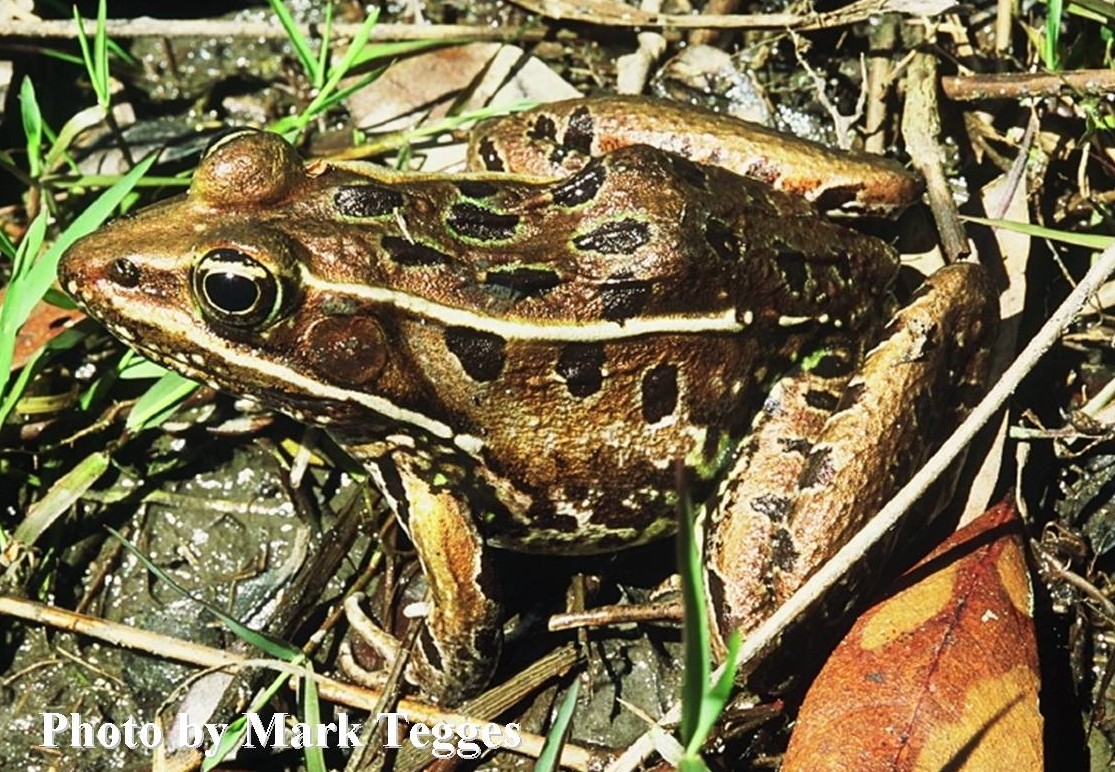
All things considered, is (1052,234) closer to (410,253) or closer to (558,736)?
(410,253)

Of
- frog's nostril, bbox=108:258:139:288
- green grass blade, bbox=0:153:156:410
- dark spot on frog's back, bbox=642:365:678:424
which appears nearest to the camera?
frog's nostril, bbox=108:258:139:288

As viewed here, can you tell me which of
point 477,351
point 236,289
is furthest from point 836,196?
point 236,289

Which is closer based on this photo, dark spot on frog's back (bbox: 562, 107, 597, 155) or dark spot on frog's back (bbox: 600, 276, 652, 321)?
dark spot on frog's back (bbox: 600, 276, 652, 321)

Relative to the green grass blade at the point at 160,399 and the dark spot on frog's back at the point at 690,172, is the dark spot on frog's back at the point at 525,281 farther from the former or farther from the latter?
the green grass blade at the point at 160,399

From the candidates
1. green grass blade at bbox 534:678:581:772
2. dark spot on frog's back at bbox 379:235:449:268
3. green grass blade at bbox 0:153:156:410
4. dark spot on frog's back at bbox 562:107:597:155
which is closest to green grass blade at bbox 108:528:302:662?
green grass blade at bbox 0:153:156:410

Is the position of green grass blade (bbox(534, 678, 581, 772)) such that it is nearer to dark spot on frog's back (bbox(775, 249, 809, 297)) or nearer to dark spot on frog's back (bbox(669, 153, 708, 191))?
dark spot on frog's back (bbox(775, 249, 809, 297))

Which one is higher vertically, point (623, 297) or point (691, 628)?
point (623, 297)

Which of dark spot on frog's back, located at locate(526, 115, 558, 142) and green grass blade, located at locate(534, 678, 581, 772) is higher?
dark spot on frog's back, located at locate(526, 115, 558, 142)

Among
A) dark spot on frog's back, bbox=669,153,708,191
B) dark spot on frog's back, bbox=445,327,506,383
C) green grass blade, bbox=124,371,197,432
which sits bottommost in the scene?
green grass blade, bbox=124,371,197,432
